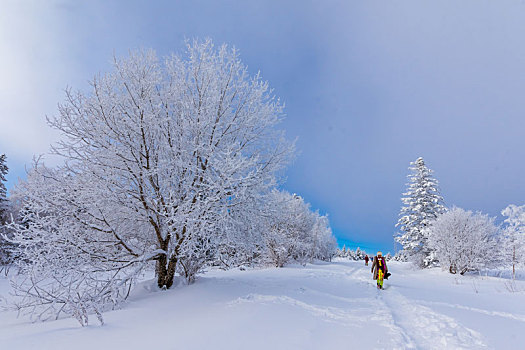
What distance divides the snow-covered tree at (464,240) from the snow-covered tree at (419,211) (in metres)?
4.24

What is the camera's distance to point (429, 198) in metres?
30.4

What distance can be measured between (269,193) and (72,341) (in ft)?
18.7

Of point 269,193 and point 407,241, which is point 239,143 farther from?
point 407,241

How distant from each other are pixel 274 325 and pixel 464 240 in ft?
79.6

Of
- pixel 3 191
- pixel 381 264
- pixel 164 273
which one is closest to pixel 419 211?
pixel 381 264

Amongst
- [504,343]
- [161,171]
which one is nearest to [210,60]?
[161,171]

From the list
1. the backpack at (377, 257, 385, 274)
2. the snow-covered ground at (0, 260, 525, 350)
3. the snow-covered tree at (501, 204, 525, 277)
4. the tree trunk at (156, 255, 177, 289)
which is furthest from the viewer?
the snow-covered tree at (501, 204, 525, 277)

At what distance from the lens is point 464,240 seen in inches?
847

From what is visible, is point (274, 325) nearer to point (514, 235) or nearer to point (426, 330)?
point (426, 330)

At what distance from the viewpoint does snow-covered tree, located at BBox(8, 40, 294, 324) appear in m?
6.11

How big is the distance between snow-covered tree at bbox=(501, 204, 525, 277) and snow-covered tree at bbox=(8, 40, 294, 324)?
23.3 m

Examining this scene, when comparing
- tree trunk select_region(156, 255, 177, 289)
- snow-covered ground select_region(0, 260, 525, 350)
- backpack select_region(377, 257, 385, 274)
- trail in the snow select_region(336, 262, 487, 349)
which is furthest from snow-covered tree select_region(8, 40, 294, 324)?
backpack select_region(377, 257, 385, 274)

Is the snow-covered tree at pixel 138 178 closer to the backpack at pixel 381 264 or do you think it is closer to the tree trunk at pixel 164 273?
the tree trunk at pixel 164 273

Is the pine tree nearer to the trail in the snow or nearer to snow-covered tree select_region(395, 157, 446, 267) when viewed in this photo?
the trail in the snow
